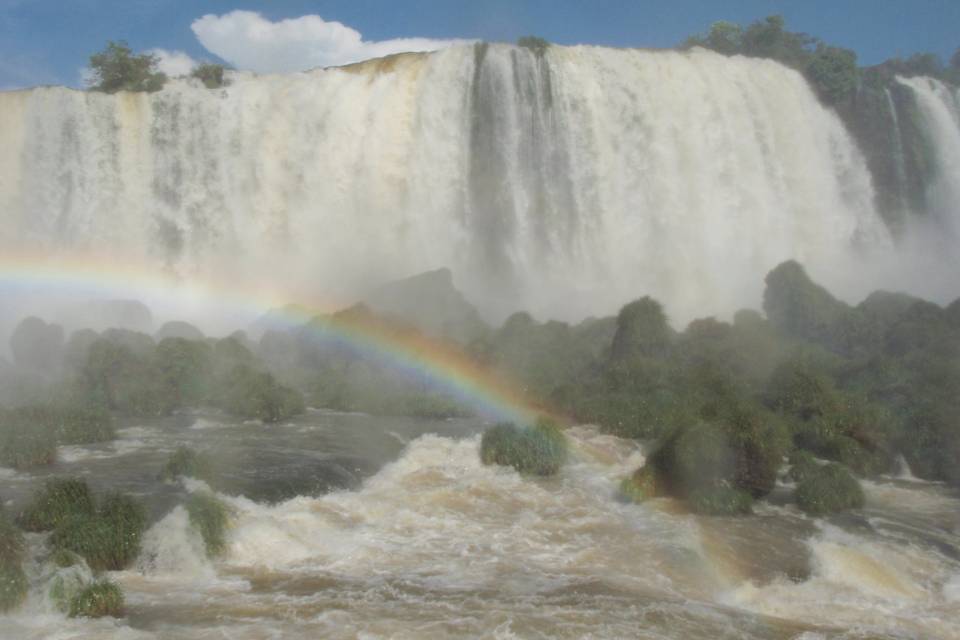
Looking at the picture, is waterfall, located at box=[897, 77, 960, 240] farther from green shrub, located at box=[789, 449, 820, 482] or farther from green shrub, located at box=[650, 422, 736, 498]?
green shrub, located at box=[650, 422, 736, 498]

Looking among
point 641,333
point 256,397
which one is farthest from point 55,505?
point 641,333

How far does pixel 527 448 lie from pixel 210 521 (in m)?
5.11

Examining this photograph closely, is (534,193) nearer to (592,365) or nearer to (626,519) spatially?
(592,365)

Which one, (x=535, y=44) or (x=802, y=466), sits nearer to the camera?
(x=802, y=466)

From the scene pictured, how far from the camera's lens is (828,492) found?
410 inches

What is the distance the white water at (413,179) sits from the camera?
27.0 m

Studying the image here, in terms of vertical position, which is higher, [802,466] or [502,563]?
[802,466]

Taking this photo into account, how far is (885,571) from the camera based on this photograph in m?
8.20

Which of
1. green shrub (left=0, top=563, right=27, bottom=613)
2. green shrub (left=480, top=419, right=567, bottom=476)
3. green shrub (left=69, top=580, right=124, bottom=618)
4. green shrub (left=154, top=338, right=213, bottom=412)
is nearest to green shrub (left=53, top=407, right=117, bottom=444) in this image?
green shrub (left=154, top=338, right=213, bottom=412)

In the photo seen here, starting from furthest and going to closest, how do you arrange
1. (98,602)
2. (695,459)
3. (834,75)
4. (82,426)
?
1. (834,75)
2. (82,426)
3. (695,459)
4. (98,602)

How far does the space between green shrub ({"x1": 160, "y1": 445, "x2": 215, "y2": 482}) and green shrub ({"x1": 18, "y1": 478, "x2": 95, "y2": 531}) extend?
1853 millimetres

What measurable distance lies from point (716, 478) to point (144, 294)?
22.2 meters

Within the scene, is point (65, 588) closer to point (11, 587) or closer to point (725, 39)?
point (11, 587)

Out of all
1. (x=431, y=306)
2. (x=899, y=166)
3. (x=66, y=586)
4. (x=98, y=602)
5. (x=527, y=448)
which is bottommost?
(x=98, y=602)
